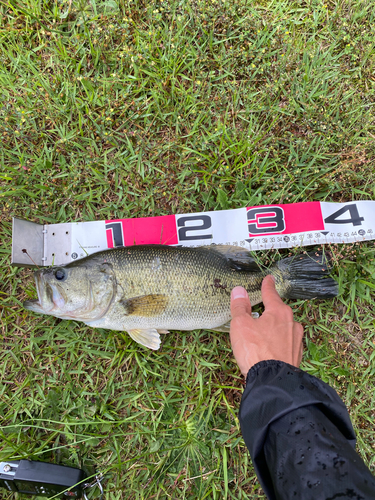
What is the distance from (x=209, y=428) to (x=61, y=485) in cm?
144

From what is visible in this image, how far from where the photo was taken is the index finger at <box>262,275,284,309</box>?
2731mm

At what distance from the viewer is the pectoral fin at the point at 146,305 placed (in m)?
2.90

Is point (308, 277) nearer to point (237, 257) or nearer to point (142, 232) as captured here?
point (237, 257)

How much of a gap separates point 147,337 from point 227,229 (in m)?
1.41

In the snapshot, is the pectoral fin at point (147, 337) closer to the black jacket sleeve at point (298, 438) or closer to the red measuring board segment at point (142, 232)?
the red measuring board segment at point (142, 232)

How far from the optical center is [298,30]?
11.8 ft

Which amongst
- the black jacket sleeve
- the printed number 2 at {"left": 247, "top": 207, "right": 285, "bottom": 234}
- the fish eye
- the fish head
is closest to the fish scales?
the fish head

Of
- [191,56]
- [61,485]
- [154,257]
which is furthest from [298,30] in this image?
[61,485]

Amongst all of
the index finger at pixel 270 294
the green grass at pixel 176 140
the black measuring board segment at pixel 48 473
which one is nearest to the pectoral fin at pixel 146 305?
the green grass at pixel 176 140

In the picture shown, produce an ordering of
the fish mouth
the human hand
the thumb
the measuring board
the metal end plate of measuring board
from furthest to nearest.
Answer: the measuring board, the metal end plate of measuring board, the fish mouth, the thumb, the human hand

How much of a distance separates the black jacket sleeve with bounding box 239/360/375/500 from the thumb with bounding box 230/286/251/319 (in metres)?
0.58

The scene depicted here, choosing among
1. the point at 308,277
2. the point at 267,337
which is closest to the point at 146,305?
the point at 267,337

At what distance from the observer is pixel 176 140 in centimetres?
347

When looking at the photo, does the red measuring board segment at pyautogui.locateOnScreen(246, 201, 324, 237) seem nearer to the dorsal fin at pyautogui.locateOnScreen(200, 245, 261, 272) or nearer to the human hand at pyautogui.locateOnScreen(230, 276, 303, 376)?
the dorsal fin at pyautogui.locateOnScreen(200, 245, 261, 272)
